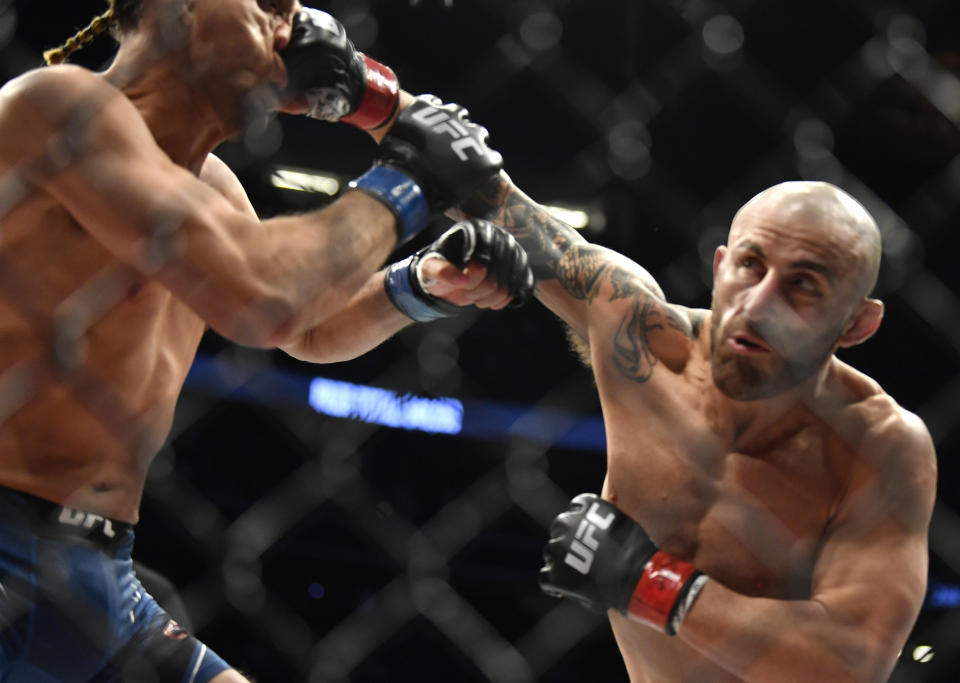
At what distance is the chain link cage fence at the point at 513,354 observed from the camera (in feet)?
12.9

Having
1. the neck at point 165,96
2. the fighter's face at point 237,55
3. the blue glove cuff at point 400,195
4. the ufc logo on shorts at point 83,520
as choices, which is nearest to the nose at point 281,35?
the fighter's face at point 237,55

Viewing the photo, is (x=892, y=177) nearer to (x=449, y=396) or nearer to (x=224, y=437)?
(x=449, y=396)

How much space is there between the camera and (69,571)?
53.1 inches

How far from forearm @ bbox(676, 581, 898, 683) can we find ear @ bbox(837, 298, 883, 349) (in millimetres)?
471

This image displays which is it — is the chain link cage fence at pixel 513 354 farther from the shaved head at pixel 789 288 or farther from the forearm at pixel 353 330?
the forearm at pixel 353 330

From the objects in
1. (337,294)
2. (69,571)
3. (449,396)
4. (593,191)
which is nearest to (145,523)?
(449,396)

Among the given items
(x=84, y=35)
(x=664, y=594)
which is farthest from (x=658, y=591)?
(x=84, y=35)

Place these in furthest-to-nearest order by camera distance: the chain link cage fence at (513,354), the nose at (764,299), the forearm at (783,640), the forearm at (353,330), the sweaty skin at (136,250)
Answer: the chain link cage fence at (513,354), the forearm at (353,330), the nose at (764,299), the forearm at (783,640), the sweaty skin at (136,250)

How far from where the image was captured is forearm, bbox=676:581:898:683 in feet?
4.83

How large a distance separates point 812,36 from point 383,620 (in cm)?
339

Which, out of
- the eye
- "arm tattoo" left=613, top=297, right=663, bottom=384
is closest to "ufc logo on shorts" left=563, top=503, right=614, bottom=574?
"arm tattoo" left=613, top=297, right=663, bottom=384

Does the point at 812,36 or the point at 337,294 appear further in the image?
the point at 812,36

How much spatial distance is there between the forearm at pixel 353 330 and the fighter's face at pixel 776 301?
0.57 m

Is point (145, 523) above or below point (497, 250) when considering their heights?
below
